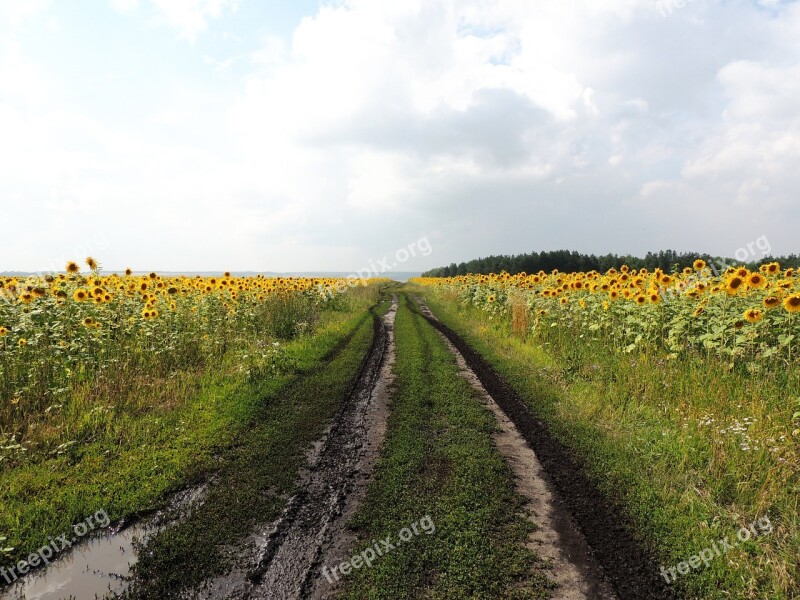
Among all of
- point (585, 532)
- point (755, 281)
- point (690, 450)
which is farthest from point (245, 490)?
point (755, 281)

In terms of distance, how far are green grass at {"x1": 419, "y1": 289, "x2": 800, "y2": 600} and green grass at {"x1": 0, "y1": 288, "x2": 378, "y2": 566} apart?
13.6 feet

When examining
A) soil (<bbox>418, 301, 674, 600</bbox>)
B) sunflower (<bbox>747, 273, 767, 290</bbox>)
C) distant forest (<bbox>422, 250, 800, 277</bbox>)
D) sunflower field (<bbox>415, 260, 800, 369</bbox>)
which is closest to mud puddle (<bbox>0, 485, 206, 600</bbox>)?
soil (<bbox>418, 301, 674, 600</bbox>)

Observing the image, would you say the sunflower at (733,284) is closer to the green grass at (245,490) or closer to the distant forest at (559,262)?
the green grass at (245,490)

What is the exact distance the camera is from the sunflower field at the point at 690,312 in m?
7.33

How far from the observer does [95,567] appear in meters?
3.78

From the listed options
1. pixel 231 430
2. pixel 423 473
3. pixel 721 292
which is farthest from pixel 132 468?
pixel 721 292

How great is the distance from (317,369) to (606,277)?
850 centimetres

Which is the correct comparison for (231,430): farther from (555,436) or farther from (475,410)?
(555,436)

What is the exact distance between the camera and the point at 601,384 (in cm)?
812

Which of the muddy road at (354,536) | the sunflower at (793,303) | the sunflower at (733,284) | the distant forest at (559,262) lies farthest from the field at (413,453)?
the distant forest at (559,262)

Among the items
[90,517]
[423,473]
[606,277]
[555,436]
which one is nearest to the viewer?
[90,517]

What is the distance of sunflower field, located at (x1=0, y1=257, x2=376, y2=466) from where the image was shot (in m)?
6.67

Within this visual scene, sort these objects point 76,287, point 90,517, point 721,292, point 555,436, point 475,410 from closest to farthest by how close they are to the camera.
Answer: point 90,517 < point 555,436 < point 475,410 < point 721,292 < point 76,287

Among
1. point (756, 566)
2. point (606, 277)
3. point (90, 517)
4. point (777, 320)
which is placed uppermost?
point (606, 277)
